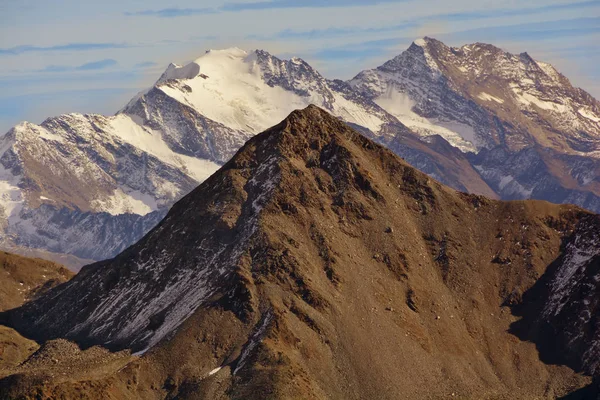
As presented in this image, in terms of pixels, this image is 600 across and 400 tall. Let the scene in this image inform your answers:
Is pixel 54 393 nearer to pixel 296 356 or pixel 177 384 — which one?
pixel 177 384

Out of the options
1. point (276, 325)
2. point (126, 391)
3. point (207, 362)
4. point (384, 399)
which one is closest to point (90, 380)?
point (126, 391)

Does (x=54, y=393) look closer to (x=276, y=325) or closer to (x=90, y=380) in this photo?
(x=90, y=380)

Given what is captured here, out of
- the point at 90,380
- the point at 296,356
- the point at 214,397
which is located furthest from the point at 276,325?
the point at 90,380

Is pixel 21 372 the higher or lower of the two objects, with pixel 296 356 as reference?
lower

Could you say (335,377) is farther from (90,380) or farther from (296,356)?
(90,380)

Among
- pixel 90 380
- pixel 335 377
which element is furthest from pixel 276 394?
pixel 90 380

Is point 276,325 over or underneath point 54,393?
over

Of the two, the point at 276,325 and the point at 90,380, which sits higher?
the point at 276,325

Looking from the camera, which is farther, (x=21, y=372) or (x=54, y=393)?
(x=21, y=372)
